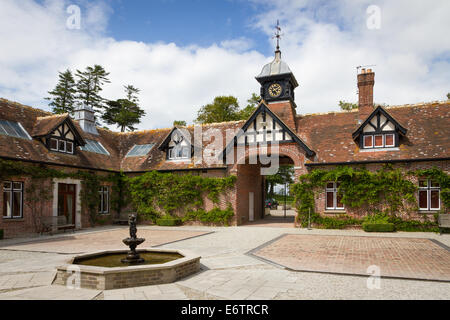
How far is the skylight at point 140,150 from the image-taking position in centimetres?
2472

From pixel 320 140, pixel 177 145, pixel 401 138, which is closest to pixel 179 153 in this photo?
pixel 177 145

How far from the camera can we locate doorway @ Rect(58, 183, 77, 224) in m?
18.6

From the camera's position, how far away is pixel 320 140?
20.4 meters

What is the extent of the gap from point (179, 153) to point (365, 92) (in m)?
13.0

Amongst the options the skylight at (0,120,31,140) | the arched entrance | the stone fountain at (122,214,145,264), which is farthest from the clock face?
the stone fountain at (122,214,145,264)

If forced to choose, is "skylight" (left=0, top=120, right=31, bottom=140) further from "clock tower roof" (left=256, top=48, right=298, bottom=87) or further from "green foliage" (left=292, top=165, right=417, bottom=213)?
"green foliage" (left=292, top=165, right=417, bottom=213)

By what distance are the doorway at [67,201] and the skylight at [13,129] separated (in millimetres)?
3320

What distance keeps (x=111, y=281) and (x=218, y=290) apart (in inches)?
86.5

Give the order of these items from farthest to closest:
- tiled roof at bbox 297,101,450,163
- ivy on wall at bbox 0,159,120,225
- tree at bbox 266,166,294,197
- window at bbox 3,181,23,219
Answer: tree at bbox 266,166,294,197 → tiled roof at bbox 297,101,450,163 → ivy on wall at bbox 0,159,120,225 → window at bbox 3,181,23,219

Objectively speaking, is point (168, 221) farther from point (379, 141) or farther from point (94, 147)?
point (379, 141)

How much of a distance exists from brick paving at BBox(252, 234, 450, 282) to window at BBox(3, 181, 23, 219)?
12.2 meters

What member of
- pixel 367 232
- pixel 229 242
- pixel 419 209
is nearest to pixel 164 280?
pixel 229 242
